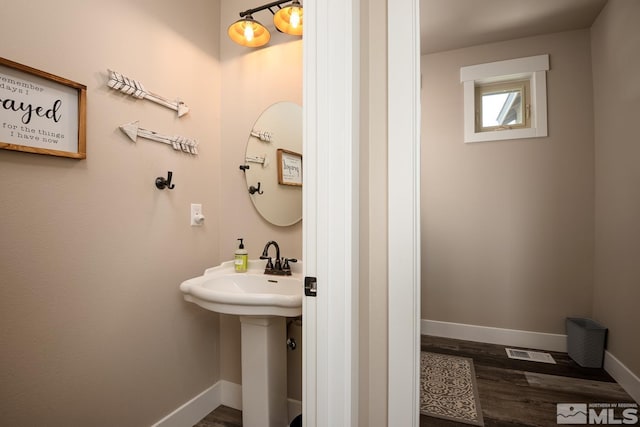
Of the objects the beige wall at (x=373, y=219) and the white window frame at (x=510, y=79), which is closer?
the beige wall at (x=373, y=219)

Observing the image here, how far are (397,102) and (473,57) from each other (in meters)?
2.43

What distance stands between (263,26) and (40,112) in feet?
3.65

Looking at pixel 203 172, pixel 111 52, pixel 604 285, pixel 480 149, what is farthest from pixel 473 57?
pixel 111 52

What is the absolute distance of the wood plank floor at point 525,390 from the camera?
176 cm

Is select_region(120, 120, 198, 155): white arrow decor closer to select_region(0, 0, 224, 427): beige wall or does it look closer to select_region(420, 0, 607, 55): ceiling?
select_region(0, 0, 224, 427): beige wall

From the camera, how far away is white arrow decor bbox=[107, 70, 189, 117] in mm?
1302

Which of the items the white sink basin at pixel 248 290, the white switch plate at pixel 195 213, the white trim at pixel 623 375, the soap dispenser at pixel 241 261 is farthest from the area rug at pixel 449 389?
the white switch plate at pixel 195 213

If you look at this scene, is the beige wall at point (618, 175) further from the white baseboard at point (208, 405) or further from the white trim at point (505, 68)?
the white baseboard at point (208, 405)

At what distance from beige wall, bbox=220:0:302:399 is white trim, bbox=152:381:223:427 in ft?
0.34

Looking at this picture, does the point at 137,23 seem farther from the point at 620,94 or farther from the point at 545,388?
the point at 545,388

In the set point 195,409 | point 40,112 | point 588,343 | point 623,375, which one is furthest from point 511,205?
point 40,112

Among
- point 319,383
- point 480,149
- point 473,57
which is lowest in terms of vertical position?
point 319,383

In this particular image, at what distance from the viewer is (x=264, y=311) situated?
1228 mm

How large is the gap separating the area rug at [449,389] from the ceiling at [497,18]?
2.74 metres
